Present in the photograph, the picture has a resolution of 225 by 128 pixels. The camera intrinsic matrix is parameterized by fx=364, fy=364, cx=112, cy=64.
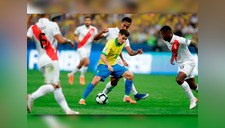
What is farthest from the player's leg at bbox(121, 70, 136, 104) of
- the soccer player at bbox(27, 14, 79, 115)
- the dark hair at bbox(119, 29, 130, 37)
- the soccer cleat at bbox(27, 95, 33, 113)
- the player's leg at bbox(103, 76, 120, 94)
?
the soccer cleat at bbox(27, 95, 33, 113)

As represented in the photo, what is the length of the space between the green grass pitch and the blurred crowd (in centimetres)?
81

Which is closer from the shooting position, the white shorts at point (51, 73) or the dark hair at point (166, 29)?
the white shorts at point (51, 73)

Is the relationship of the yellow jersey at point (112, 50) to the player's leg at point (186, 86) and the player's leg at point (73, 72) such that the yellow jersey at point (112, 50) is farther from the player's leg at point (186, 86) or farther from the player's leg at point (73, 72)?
the player's leg at point (186, 86)

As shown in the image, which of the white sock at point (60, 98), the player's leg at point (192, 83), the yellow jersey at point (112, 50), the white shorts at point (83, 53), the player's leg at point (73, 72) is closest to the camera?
the white sock at point (60, 98)

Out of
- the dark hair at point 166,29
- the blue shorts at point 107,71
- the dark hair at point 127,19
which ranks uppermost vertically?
the dark hair at point 127,19

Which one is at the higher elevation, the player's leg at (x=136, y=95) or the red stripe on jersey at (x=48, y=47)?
the red stripe on jersey at (x=48, y=47)

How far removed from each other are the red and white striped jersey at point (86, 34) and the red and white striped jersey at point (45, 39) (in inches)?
74.5

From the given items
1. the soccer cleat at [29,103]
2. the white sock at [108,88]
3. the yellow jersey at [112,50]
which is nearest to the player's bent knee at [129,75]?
the yellow jersey at [112,50]

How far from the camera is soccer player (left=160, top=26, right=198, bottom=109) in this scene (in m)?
6.93

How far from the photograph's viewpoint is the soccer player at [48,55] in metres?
6.10
